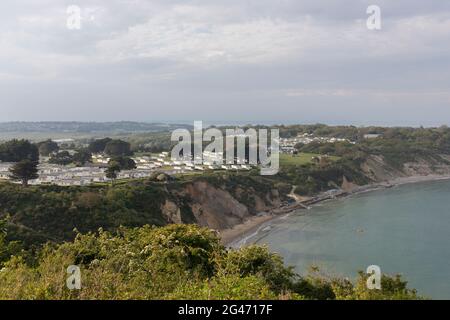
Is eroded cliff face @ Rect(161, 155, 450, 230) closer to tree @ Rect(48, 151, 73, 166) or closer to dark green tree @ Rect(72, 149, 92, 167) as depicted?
dark green tree @ Rect(72, 149, 92, 167)

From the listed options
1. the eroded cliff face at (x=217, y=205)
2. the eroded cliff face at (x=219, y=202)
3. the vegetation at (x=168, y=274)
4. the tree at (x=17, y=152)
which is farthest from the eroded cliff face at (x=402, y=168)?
the vegetation at (x=168, y=274)

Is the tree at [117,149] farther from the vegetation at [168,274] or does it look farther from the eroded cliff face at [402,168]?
the vegetation at [168,274]

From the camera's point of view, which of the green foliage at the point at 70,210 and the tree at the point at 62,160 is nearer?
the green foliage at the point at 70,210

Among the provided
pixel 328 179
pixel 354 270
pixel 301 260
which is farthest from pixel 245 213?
pixel 328 179

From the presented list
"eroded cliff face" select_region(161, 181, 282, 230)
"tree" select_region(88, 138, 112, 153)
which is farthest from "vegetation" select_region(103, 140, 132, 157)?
"eroded cliff face" select_region(161, 181, 282, 230)
